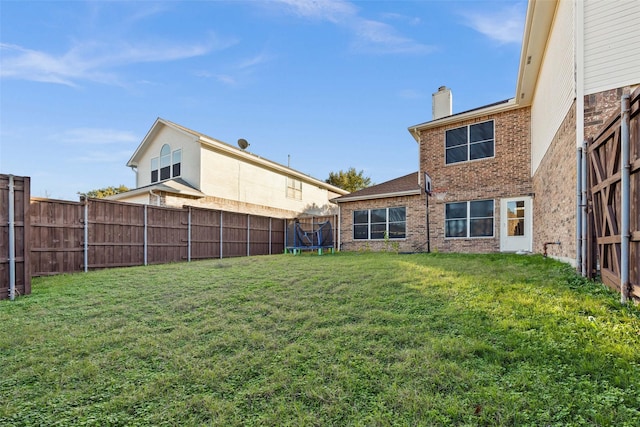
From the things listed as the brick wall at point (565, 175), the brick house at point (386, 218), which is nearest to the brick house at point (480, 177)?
the brick house at point (386, 218)

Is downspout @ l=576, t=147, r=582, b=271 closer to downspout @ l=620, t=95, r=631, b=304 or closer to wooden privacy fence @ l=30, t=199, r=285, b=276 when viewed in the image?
downspout @ l=620, t=95, r=631, b=304

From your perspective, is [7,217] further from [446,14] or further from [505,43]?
[505,43]

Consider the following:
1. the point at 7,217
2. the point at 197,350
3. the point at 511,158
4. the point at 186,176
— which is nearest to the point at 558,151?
the point at 511,158

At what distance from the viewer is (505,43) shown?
10227 mm

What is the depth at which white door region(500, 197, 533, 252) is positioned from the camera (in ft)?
34.3

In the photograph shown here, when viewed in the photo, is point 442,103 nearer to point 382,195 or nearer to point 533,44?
point 382,195

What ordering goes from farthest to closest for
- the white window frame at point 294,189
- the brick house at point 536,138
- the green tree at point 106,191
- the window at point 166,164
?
the green tree at point 106,191, the white window frame at point 294,189, the window at point 166,164, the brick house at point 536,138

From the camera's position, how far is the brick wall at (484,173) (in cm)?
1081

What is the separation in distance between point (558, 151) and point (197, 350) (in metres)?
7.52

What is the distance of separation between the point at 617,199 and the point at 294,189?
60.4 feet

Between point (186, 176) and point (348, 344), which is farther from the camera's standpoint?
point (186, 176)

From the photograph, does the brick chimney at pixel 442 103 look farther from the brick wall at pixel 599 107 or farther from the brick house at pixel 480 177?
the brick wall at pixel 599 107

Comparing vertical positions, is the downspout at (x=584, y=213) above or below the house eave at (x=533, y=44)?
below

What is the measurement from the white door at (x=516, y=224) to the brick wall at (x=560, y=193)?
138 cm
